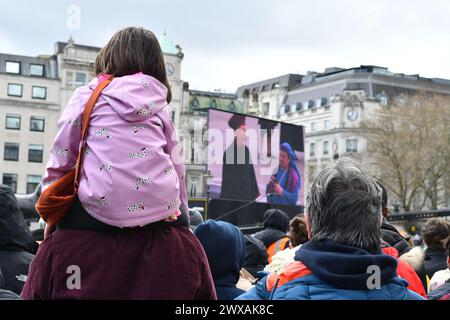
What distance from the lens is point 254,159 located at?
24.4 metres

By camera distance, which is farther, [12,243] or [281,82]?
[281,82]

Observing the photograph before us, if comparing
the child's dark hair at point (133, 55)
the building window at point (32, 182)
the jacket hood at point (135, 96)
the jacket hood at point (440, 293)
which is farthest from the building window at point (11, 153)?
the jacket hood at point (135, 96)

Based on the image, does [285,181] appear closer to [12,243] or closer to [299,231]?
[299,231]

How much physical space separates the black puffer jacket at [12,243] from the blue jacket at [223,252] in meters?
0.99

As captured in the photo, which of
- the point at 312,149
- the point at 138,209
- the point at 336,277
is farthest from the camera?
the point at 312,149

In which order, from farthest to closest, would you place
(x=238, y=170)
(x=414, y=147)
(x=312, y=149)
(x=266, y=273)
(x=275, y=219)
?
(x=312, y=149) < (x=414, y=147) < (x=238, y=170) < (x=275, y=219) < (x=266, y=273)

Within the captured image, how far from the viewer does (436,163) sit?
2256 inches

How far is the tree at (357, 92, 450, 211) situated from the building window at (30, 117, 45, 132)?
84.3ft

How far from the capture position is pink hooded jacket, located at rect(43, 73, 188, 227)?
316 cm

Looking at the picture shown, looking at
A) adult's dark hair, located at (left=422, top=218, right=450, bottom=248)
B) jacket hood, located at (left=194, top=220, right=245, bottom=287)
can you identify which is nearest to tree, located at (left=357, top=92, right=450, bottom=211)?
adult's dark hair, located at (left=422, top=218, right=450, bottom=248)

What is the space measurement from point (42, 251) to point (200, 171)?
162 ft

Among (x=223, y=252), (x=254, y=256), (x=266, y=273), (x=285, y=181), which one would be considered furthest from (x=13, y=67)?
(x=266, y=273)

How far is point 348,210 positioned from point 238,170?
2043cm

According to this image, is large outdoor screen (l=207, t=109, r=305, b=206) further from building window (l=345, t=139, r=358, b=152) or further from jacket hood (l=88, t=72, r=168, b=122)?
building window (l=345, t=139, r=358, b=152)
